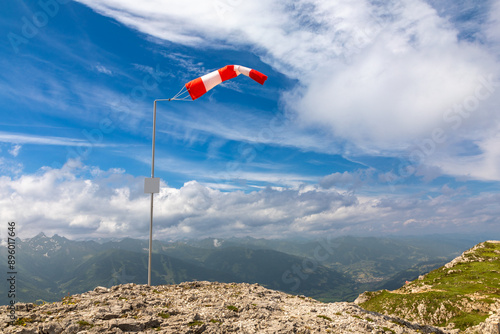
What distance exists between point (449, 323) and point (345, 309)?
4110 centimetres

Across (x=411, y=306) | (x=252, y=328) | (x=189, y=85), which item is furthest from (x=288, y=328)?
(x=411, y=306)

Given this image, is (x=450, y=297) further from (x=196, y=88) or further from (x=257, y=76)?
(x=196, y=88)

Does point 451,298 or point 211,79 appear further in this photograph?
point 451,298

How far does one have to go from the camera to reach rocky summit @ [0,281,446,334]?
17.4 meters

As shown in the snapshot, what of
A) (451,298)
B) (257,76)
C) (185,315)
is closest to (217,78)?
(257,76)

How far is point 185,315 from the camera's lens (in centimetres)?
2052

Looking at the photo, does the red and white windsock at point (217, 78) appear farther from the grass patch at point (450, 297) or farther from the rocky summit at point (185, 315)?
the grass patch at point (450, 297)

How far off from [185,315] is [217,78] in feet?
71.9

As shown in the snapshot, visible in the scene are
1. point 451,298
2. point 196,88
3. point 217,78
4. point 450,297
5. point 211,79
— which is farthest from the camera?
point 450,297

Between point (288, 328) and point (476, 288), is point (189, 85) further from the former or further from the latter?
point (476, 288)

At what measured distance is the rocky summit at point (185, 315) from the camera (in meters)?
17.4

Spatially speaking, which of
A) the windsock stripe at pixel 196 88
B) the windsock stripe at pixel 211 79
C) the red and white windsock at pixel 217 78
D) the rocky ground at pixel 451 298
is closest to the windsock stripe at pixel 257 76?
the red and white windsock at pixel 217 78

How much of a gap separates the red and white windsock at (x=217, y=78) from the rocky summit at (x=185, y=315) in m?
19.5

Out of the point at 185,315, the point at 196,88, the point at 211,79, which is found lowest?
the point at 185,315
